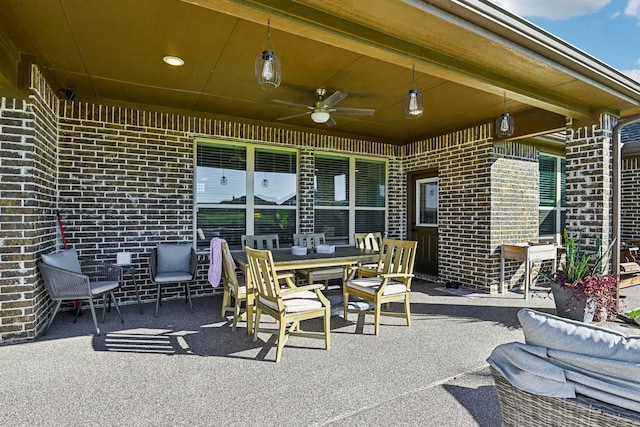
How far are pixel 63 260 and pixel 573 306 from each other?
5.58 metres

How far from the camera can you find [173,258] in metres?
4.66

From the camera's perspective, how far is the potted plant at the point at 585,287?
378 centimetres

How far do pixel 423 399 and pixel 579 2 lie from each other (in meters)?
5.18

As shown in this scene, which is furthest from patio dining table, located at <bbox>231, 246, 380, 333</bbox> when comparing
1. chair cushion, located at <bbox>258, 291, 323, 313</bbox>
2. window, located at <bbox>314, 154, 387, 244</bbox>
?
window, located at <bbox>314, 154, 387, 244</bbox>

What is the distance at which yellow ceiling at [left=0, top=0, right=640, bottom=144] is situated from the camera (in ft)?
7.94

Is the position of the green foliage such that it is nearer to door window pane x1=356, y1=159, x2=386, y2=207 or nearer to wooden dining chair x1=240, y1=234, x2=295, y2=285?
door window pane x1=356, y1=159, x2=386, y2=207

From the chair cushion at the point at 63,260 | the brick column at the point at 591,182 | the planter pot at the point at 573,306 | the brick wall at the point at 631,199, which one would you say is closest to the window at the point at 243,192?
the chair cushion at the point at 63,260

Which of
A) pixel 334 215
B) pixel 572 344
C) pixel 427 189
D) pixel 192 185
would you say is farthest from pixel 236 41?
pixel 427 189

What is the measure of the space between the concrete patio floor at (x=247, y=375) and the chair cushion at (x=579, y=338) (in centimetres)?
90

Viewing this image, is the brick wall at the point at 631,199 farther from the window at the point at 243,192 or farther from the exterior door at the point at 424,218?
the window at the point at 243,192

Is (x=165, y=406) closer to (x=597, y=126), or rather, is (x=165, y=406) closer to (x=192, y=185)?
(x=192, y=185)

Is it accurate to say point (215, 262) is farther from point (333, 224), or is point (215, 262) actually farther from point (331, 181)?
point (331, 181)

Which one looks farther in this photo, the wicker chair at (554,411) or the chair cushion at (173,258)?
the chair cushion at (173,258)

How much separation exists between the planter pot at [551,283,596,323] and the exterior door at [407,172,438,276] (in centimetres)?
258
